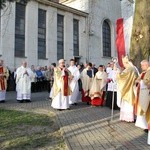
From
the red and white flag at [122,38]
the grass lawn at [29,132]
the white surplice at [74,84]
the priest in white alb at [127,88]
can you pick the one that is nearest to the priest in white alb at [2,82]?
the white surplice at [74,84]

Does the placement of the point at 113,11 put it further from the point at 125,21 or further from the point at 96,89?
the point at 125,21

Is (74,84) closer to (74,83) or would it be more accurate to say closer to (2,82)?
(74,83)

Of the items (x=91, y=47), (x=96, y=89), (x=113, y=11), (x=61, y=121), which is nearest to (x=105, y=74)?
(x=96, y=89)

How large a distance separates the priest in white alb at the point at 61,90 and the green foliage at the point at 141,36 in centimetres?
290

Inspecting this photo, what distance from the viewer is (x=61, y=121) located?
9.98 meters

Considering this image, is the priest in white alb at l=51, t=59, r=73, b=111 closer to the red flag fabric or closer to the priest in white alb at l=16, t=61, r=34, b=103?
the red flag fabric

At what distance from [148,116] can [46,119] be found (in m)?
3.87

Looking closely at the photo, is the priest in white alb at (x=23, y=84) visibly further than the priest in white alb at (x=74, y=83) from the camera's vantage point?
Yes

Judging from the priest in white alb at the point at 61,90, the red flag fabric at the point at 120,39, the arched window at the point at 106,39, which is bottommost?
the priest in white alb at the point at 61,90

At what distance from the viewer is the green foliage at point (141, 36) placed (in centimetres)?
1119

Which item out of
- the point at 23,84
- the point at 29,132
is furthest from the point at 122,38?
the point at 23,84

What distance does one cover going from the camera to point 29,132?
8570mm

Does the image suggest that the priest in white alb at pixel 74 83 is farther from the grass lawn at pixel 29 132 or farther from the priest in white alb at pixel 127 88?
the priest in white alb at pixel 127 88

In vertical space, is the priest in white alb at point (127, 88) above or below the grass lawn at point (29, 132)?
above
